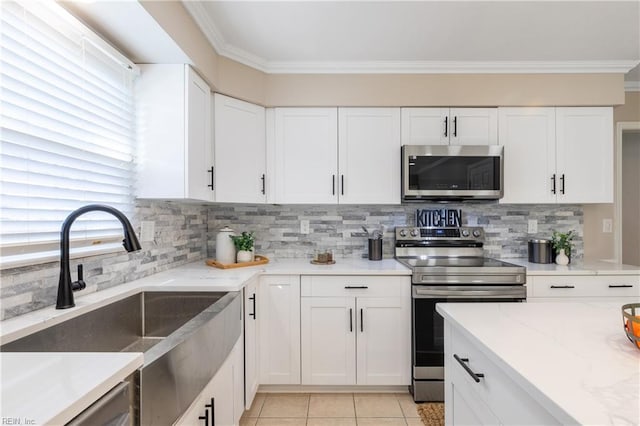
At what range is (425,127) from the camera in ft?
8.16

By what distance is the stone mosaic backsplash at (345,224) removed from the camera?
2.76 metres

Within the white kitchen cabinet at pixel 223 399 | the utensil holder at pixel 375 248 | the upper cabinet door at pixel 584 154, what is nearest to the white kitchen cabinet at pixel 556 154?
the upper cabinet door at pixel 584 154

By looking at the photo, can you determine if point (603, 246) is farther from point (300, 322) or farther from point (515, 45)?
point (300, 322)

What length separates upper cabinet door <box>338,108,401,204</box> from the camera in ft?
8.16

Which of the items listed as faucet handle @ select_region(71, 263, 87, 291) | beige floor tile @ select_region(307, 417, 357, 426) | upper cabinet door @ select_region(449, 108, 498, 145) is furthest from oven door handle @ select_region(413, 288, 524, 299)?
faucet handle @ select_region(71, 263, 87, 291)

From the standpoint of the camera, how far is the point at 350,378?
2.20 metres

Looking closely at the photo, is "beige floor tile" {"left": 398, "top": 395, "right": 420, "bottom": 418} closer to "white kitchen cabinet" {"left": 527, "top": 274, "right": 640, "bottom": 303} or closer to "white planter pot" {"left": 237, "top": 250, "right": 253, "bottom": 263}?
"white kitchen cabinet" {"left": 527, "top": 274, "right": 640, "bottom": 303}

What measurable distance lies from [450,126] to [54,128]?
245 centimetres

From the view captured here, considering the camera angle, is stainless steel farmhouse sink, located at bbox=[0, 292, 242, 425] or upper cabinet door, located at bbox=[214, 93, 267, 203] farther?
upper cabinet door, located at bbox=[214, 93, 267, 203]

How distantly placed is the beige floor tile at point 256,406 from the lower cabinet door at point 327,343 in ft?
1.03

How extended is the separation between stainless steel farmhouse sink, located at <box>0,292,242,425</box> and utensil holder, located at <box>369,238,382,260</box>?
1.29m

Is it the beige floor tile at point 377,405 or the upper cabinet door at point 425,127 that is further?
the upper cabinet door at point 425,127

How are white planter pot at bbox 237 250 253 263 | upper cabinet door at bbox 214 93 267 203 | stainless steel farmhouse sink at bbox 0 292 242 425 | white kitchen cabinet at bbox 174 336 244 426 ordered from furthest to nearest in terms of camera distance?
white planter pot at bbox 237 250 253 263
upper cabinet door at bbox 214 93 267 203
white kitchen cabinet at bbox 174 336 244 426
stainless steel farmhouse sink at bbox 0 292 242 425

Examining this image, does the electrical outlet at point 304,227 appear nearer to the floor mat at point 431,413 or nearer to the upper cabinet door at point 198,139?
the upper cabinet door at point 198,139
